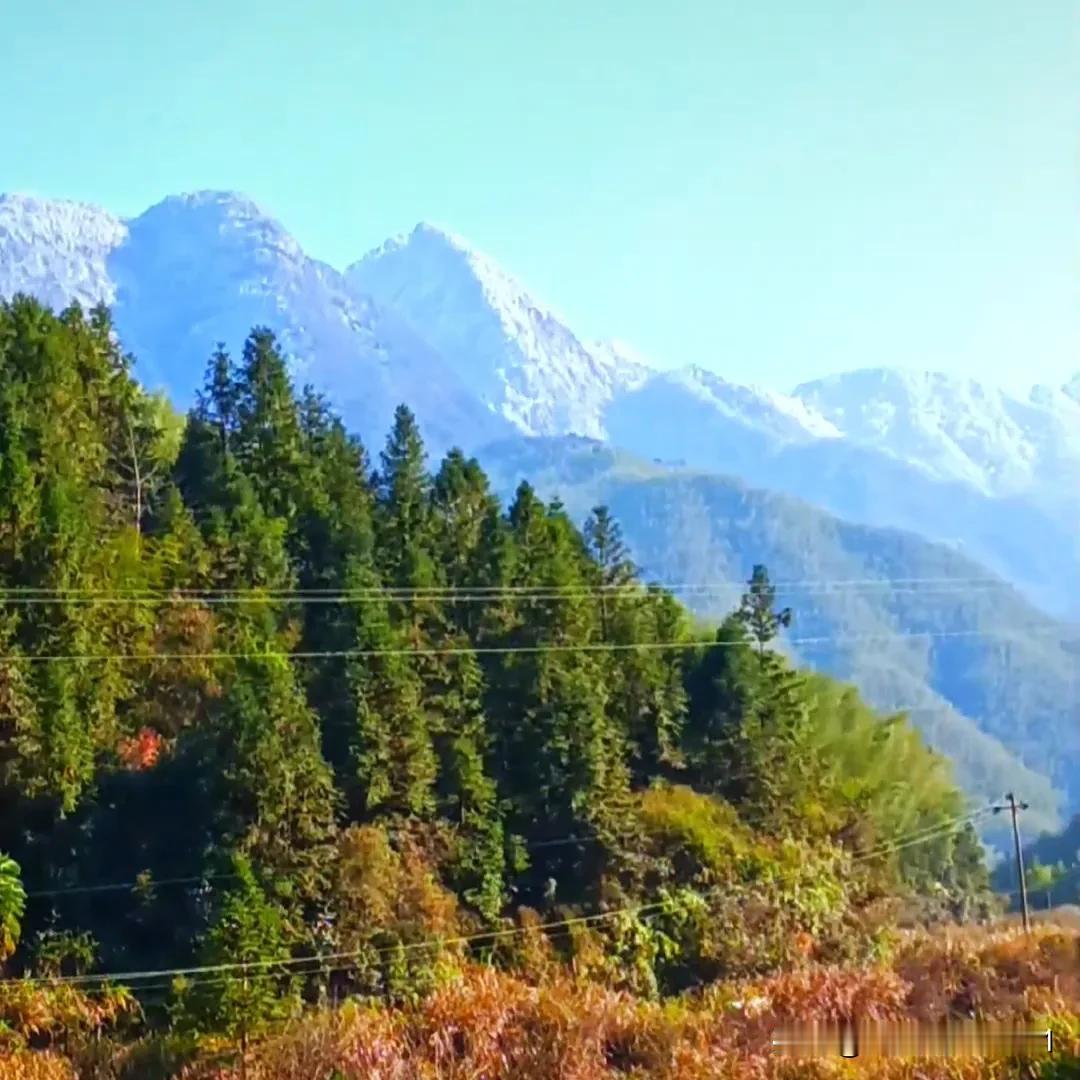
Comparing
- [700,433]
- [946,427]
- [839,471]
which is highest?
[700,433]

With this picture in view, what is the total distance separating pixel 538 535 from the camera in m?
17.3

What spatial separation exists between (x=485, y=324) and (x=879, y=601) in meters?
19.1

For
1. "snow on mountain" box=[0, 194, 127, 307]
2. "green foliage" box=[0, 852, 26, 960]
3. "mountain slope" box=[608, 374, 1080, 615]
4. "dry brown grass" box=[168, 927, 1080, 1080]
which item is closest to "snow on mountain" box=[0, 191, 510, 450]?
"snow on mountain" box=[0, 194, 127, 307]

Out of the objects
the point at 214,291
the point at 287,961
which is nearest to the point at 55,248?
the point at 214,291

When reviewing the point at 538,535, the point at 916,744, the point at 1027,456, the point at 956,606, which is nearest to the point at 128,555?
the point at 538,535

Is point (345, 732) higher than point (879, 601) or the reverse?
the reverse

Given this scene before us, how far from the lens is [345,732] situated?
14008 mm

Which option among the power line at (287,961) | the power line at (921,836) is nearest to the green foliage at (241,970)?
the power line at (287,961)

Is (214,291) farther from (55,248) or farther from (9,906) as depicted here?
(9,906)

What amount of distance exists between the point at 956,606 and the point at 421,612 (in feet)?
157

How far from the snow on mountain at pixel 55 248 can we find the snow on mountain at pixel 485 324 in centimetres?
1096

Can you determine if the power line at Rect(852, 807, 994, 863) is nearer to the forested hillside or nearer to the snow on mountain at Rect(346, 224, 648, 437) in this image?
the forested hillside

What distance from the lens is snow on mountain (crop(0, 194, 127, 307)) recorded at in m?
42.3

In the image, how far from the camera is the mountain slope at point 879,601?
44.1 m
